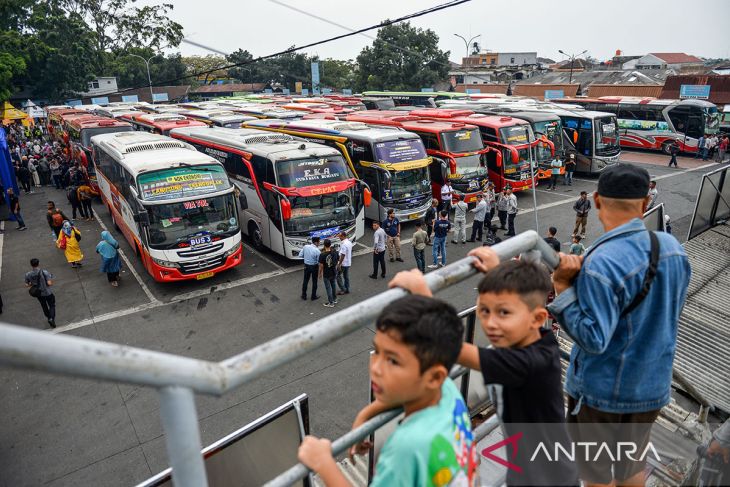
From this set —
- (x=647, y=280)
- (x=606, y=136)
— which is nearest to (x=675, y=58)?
(x=606, y=136)

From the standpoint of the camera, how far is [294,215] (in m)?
12.2

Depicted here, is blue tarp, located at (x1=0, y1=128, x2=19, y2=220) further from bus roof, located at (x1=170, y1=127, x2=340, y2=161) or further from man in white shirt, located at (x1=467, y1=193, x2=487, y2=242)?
man in white shirt, located at (x1=467, y1=193, x2=487, y2=242)

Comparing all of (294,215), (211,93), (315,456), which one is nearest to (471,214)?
(294,215)

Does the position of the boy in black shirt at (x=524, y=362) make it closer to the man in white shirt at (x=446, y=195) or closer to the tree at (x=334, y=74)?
the man in white shirt at (x=446, y=195)

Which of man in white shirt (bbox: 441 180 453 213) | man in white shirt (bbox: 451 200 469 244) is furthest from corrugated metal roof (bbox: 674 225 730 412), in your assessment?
man in white shirt (bbox: 441 180 453 213)

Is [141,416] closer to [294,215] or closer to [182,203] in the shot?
[182,203]

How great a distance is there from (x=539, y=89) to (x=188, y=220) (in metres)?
44.7

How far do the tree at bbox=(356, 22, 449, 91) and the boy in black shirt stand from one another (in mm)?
54548

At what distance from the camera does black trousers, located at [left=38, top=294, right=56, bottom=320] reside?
9094mm

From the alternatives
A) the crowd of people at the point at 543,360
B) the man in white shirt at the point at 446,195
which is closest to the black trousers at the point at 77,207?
the man in white shirt at the point at 446,195

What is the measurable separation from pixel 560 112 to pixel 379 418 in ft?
82.9

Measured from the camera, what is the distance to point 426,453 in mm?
1307

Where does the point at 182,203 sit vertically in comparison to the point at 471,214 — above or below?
above

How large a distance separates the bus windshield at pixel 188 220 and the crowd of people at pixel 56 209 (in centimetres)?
123
